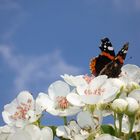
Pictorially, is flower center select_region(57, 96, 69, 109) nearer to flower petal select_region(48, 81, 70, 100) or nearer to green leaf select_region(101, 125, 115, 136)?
flower petal select_region(48, 81, 70, 100)

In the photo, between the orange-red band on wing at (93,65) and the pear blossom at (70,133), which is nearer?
the pear blossom at (70,133)

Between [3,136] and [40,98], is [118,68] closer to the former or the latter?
[40,98]

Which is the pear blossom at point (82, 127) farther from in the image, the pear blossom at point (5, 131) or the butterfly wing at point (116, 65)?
the butterfly wing at point (116, 65)

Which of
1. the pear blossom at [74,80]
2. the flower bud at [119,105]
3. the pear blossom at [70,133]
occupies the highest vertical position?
the pear blossom at [74,80]

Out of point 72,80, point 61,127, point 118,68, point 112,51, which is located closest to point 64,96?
point 72,80

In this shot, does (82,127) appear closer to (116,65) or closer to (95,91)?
(95,91)

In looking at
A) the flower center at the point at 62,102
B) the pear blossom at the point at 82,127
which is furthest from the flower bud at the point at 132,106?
the flower center at the point at 62,102

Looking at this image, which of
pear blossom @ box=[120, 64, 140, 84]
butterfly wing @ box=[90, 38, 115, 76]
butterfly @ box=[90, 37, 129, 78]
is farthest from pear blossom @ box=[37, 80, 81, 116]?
butterfly wing @ box=[90, 38, 115, 76]
